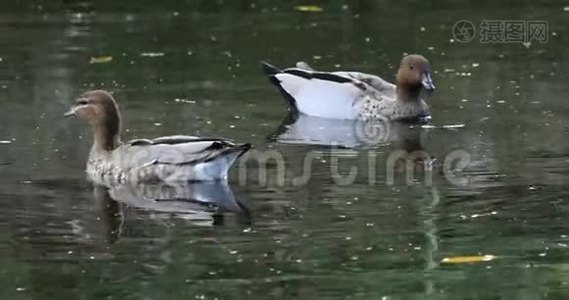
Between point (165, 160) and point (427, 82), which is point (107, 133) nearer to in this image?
point (165, 160)

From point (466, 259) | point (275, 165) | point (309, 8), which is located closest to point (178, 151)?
point (275, 165)

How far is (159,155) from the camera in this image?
11953 millimetres

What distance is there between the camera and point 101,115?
12.7 meters

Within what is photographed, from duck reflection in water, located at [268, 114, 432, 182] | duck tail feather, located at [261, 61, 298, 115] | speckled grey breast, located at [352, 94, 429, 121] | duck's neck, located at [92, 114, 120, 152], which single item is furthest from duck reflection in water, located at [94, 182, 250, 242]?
duck tail feather, located at [261, 61, 298, 115]

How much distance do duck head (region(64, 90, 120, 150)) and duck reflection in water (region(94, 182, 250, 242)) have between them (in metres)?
0.70

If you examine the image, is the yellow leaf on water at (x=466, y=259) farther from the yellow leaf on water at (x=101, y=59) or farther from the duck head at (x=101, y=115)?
the yellow leaf on water at (x=101, y=59)

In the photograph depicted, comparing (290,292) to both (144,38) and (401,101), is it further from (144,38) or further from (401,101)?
(144,38)

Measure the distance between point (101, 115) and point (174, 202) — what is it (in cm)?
171

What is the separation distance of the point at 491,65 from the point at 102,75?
4081 mm

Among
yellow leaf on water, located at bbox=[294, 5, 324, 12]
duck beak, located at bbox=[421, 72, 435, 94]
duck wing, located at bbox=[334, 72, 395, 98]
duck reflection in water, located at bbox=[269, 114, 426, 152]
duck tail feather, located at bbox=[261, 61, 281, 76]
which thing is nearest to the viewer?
duck reflection in water, located at bbox=[269, 114, 426, 152]

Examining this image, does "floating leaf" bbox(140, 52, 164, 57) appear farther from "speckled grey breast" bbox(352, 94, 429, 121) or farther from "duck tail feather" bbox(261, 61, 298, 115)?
"speckled grey breast" bbox(352, 94, 429, 121)

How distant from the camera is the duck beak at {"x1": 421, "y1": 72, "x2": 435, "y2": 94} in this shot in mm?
15016

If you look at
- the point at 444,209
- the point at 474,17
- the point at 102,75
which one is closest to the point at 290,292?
the point at 444,209

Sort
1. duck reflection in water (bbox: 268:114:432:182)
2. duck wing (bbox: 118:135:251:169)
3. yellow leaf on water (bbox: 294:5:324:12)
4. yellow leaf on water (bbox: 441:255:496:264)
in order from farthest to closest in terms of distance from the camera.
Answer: yellow leaf on water (bbox: 294:5:324:12) → duck reflection in water (bbox: 268:114:432:182) → duck wing (bbox: 118:135:251:169) → yellow leaf on water (bbox: 441:255:496:264)
